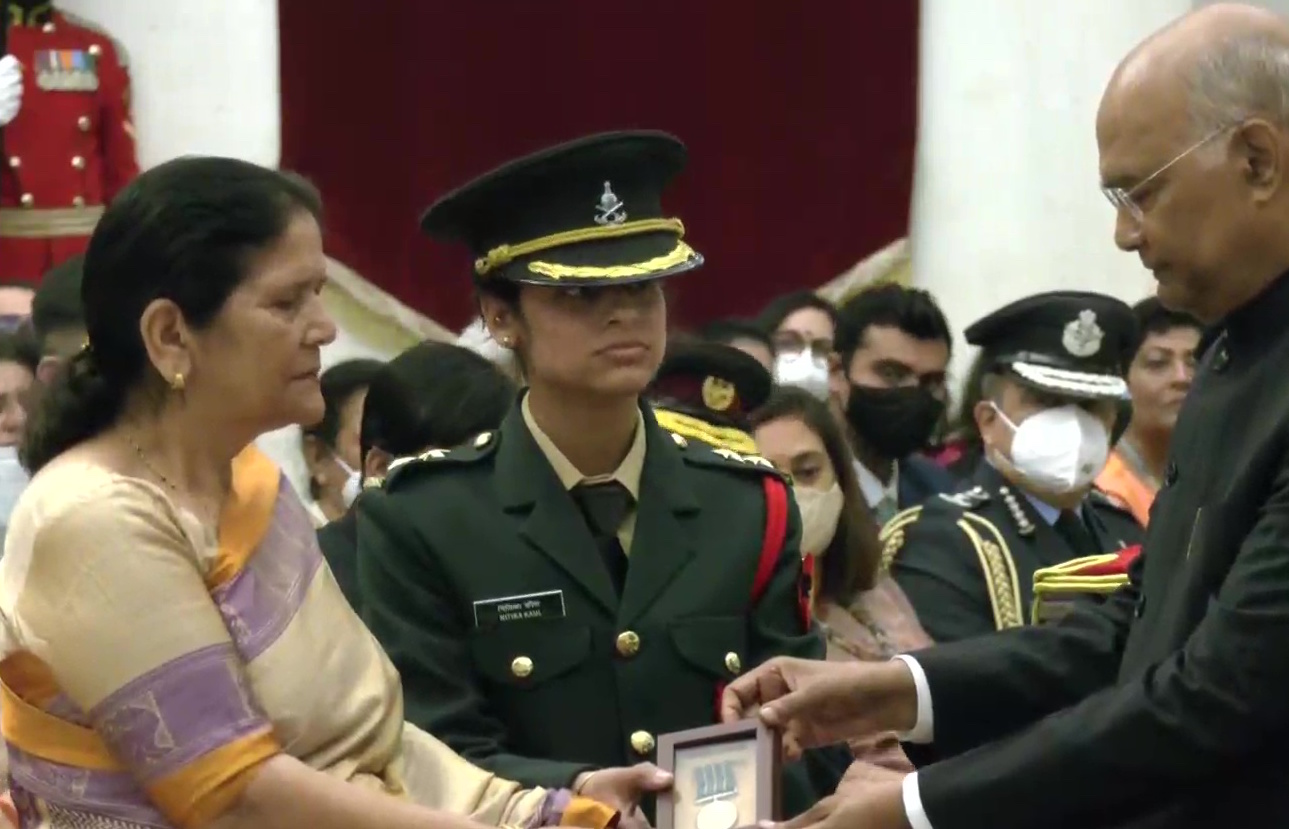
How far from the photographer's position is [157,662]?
2262 mm

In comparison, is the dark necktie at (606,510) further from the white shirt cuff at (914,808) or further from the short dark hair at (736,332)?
the short dark hair at (736,332)

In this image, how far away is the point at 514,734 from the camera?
280 cm

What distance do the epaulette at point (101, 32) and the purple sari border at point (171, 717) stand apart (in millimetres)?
4084

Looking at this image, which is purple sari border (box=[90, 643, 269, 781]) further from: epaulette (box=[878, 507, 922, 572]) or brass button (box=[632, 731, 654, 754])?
epaulette (box=[878, 507, 922, 572])

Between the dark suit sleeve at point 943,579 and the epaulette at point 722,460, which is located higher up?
the epaulette at point 722,460

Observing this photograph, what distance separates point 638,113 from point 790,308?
0.99m

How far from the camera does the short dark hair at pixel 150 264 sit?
7.75 ft

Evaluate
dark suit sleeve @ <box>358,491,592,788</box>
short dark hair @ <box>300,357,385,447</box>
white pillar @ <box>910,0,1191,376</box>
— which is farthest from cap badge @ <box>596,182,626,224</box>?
white pillar @ <box>910,0,1191,376</box>

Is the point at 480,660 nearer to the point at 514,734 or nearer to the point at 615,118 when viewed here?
the point at 514,734

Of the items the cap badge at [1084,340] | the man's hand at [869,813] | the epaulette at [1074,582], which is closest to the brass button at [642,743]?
the man's hand at [869,813]

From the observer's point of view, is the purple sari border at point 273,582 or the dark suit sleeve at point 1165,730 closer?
the dark suit sleeve at point 1165,730

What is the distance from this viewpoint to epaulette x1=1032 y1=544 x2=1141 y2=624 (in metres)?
3.37

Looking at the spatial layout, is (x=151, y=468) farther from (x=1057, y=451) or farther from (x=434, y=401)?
(x=1057, y=451)

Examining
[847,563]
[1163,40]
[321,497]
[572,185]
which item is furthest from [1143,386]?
[1163,40]
